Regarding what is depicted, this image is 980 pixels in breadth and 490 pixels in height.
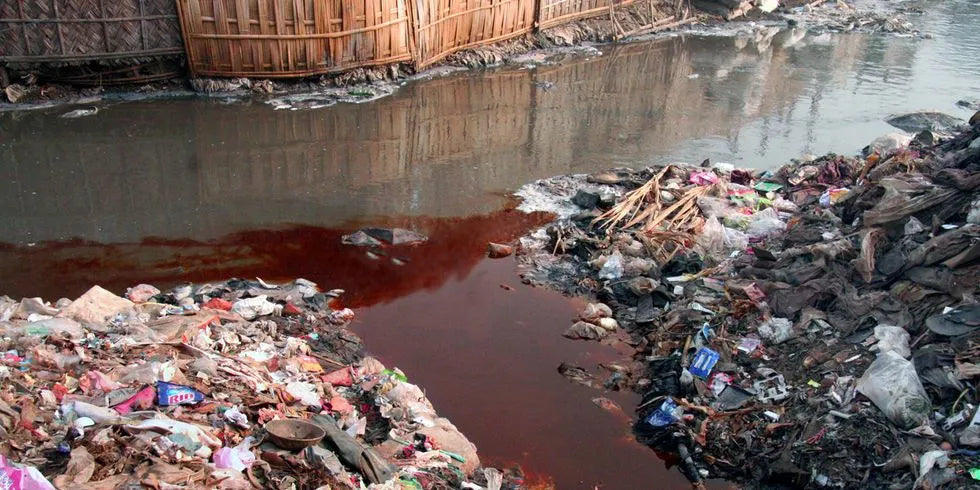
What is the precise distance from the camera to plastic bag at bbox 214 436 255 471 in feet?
12.7

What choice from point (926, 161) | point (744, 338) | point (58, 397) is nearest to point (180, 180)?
point (58, 397)

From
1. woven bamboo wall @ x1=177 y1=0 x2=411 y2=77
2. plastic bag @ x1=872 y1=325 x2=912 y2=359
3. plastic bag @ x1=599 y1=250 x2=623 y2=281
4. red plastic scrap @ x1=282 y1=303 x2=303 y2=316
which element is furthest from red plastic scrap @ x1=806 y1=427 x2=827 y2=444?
woven bamboo wall @ x1=177 y1=0 x2=411 y2=77

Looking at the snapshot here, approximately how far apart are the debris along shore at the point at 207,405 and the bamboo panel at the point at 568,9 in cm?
1170

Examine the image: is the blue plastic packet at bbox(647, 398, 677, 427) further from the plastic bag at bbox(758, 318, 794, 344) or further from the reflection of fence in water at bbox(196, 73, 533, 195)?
→ the reflection of fence in water at bbox(196, 73, 533, 195)

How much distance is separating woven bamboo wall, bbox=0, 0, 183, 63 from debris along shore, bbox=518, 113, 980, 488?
705 centimetres

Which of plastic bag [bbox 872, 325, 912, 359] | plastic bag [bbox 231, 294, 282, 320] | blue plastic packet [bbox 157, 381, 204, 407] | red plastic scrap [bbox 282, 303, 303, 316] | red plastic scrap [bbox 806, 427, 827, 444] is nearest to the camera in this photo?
blue plastic packet [bbox 157, 381, 204, 407]

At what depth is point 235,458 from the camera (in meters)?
3.90

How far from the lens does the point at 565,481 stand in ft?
15.9

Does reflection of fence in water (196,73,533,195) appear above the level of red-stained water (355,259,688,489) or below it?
above

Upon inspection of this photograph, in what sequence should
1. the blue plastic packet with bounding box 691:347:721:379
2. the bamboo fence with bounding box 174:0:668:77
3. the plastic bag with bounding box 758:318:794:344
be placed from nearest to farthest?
the blue plastic packet with bounding box 691:347:721:379 < the plastic bag with bounding box 758:318:794:344 < the bamboo fence with bounding box 174:0:668:77

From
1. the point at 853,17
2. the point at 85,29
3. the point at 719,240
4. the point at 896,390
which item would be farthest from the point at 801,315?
the point at 853,17

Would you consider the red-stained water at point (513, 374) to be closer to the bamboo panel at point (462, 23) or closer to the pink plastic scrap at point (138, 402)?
the pink plastic scrap at point (138, 402)

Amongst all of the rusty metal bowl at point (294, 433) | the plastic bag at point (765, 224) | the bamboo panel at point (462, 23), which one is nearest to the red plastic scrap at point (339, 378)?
the rusty metal bowl at point (294, 433)

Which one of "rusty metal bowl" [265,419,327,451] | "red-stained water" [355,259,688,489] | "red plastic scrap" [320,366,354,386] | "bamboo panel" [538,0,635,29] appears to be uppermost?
"bamboo panel" [538,0,635,29]
